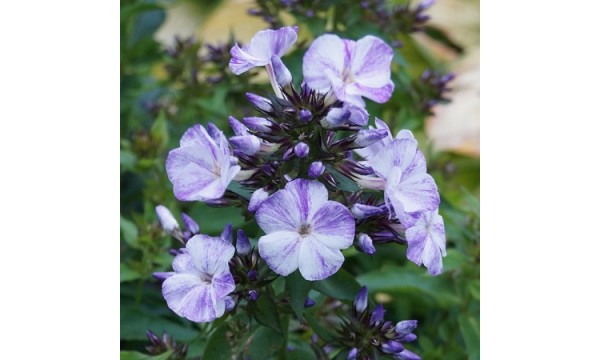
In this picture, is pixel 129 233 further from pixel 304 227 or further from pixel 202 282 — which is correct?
pixel 304 227

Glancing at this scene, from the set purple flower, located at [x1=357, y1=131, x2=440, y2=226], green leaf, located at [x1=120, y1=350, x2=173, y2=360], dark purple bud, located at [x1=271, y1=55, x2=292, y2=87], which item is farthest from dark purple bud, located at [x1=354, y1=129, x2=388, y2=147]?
green leaf, located at [x1=120, y1=350, x2=173, y2=360]

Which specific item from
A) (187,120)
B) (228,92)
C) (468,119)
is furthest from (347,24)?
(468,119)

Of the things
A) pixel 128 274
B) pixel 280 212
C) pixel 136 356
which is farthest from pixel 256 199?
pixel 128 274

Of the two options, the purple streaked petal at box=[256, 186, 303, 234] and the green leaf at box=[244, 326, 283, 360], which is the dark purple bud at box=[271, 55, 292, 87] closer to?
the purple streaked petal at box=[256, 186, 303, 234]

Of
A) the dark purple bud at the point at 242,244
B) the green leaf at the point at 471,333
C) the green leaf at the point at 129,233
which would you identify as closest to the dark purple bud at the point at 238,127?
the dark purple bud at the point at 242,244

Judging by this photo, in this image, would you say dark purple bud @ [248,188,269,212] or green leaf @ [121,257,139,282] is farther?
green leaf @ [121,257,139,282]

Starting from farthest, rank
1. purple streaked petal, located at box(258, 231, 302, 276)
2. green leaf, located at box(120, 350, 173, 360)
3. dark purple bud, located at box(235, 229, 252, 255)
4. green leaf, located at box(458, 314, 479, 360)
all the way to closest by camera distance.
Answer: green leaf, located at box(458, 314, 479, 360)
green leaf, located at box(120, 350, 173, 360)
dark purple bud, located at box(235, 229, 252, 255)
purple streaked petal, located at box(258, 231, 302, 276)
